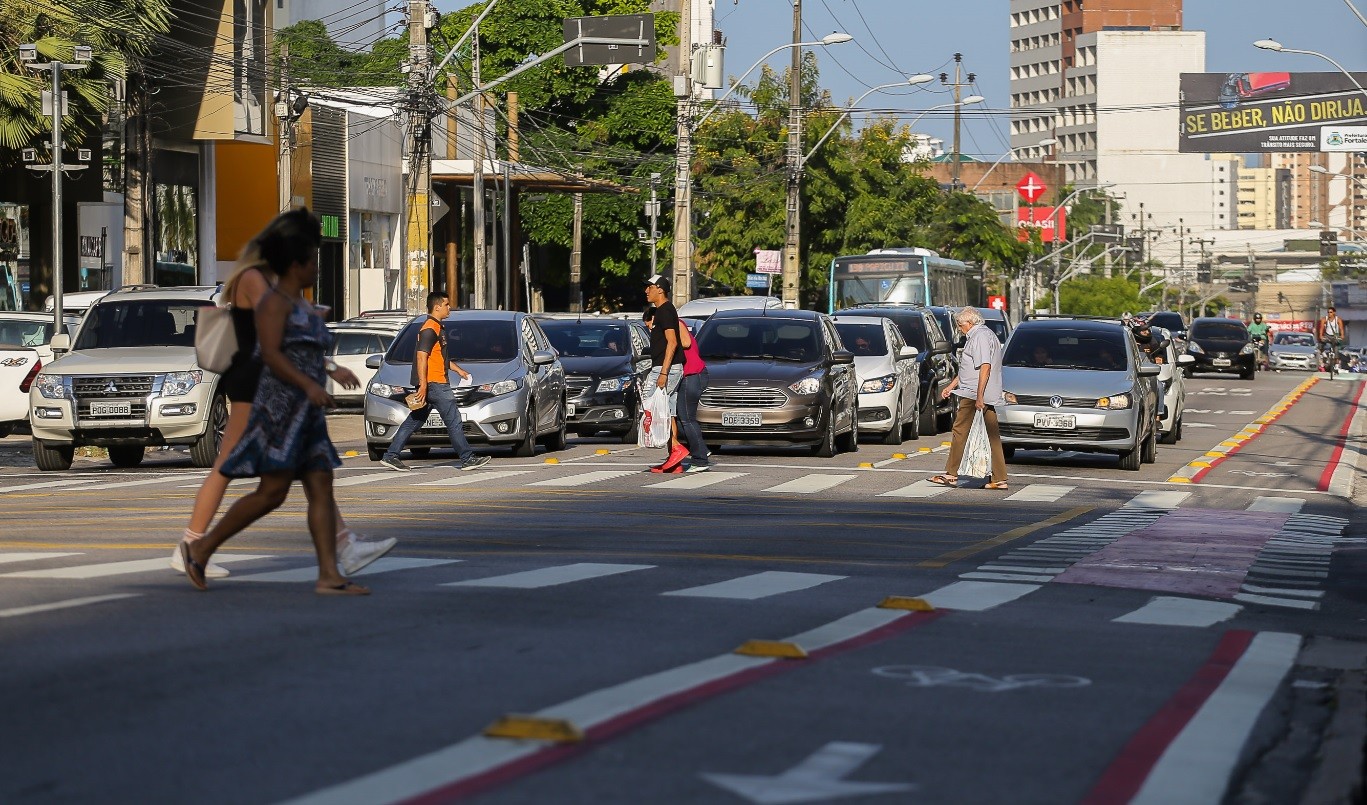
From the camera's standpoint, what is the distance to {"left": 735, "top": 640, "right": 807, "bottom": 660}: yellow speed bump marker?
27.9ft

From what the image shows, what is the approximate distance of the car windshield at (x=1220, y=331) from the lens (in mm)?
62750

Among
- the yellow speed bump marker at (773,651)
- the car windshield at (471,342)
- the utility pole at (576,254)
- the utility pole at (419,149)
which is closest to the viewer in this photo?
the yellow speed bump marker at (773,651)

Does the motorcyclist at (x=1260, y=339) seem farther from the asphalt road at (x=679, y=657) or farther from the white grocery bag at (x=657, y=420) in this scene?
the asphalt road at (x=679, y=657)

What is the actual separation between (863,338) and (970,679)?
21.9 meters

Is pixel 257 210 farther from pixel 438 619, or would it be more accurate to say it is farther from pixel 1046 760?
pixel 1046 760

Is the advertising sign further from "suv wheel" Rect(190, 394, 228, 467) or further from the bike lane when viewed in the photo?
the bike lane

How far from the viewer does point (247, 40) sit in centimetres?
4578

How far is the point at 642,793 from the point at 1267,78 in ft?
347

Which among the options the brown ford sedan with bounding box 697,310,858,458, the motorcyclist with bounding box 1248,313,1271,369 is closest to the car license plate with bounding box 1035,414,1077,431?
the brown ford sedan with bounding box 697,310,858,458

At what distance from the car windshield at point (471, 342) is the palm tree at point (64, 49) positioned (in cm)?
1078

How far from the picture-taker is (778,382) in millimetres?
24578

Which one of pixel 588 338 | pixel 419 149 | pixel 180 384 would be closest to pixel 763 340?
pixel 588 338

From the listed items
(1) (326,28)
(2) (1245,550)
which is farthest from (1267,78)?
(2) (1245,550)

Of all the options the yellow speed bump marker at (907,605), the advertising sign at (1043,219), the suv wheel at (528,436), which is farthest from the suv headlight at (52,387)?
the advertising sign at (1043,219)
